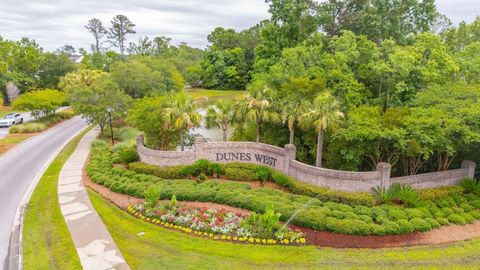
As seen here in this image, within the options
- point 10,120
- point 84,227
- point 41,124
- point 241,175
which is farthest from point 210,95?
point 84,227

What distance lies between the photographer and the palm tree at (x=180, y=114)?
20953 millimetres

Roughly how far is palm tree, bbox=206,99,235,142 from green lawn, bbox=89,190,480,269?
32.0 ft

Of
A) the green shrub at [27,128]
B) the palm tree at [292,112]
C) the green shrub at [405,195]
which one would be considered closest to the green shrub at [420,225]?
the green shrub at [405,195]

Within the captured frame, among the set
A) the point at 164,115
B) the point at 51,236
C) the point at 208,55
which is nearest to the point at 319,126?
the point at 164,115

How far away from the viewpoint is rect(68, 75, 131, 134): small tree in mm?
30000

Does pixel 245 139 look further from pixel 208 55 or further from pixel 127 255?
pixel 208 55

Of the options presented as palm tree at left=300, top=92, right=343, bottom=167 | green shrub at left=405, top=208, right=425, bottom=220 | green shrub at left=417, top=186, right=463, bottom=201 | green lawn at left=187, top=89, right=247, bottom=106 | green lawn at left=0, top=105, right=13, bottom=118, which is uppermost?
green lawn at left=187, top=89, right=247, bottom=106

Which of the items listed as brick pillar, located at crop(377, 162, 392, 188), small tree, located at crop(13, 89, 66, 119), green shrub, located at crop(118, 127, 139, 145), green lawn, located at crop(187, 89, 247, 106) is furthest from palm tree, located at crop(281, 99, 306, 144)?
green lawn, located at crop(187, 89, 247, 106)

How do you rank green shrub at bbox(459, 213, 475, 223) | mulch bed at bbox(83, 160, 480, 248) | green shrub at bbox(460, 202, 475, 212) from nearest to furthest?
mulch bed at bbox(83, 160, 480, 248) → green shrub at bbox(459, 213, 475, 223) → green shrub at bbox(460, 202, 475, 212)

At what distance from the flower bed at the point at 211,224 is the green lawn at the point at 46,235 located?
3.37 metres

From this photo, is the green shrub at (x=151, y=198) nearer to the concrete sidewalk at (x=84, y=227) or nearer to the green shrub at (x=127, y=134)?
the concrete sidewalk at (x=84, y=227)

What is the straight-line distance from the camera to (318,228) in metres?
14.7

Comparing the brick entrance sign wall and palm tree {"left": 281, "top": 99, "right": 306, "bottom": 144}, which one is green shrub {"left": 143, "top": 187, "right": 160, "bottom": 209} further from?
palm tree {"left": 281, "top": 99, "right": 306, "bottom": 144}

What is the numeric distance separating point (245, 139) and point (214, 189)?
6.94 meters
